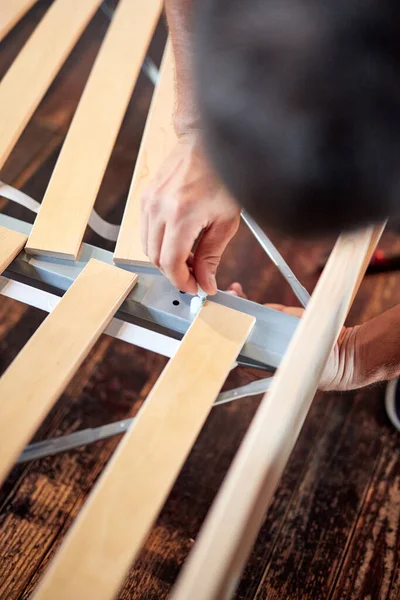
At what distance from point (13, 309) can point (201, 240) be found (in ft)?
2.13

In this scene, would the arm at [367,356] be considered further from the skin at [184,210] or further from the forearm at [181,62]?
the forearm at [181,62]

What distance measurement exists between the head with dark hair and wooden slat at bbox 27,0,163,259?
53cm

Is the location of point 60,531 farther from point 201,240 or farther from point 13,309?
point 201,240

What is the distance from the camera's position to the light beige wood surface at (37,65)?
875 mm

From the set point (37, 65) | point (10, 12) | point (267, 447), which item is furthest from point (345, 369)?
point (10, 12)

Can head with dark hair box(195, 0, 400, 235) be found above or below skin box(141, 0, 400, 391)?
below

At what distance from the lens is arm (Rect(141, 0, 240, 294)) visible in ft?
1.77

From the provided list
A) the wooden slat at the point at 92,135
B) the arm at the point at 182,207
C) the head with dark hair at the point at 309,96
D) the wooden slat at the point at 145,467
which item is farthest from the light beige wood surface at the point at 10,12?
the head with dark hair at the point at 309,96

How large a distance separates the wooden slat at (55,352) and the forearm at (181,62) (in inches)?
7.8

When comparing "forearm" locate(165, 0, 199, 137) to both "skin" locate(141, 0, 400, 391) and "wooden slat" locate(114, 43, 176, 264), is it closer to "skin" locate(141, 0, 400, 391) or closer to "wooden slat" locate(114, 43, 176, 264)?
"skin" locate(141, 0, 400, 391)

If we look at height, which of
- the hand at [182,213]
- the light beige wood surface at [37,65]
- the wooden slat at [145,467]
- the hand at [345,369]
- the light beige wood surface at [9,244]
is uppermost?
the light beige wood surface at [37,65]

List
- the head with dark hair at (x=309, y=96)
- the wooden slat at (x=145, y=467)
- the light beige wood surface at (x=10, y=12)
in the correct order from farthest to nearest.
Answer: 1. the light beige wood surface at (x=10, y=12)
2. the wooden slat at (x=145, y=467)
3. the head with dark hair at (x=309, y=96)

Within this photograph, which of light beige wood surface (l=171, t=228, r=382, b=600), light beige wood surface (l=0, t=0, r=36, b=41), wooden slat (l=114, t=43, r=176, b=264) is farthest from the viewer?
light beige wood surface (l=0, t=0, r=36, b=41)

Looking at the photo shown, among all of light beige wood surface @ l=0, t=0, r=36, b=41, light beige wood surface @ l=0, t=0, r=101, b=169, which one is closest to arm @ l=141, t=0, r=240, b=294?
light beige wood surface @ l=0, t=0, r=101, b=169
